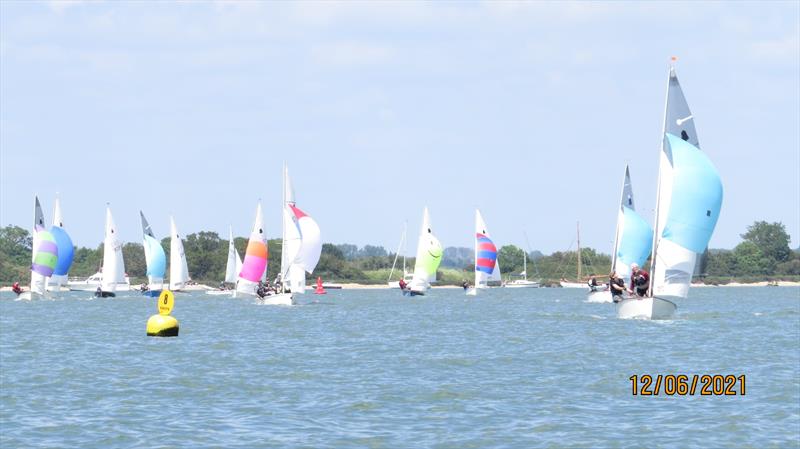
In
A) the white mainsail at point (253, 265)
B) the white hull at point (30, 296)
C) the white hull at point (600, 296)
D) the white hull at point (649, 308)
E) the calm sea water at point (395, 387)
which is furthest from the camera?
the white hull at point (30, 296)

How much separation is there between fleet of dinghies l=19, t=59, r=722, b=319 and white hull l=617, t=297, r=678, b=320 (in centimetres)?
5

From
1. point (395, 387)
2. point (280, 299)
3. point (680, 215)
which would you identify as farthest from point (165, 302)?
point (280, 299)

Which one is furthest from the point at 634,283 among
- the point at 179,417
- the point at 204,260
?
the point at 204,260

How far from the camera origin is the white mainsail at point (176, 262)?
128 m

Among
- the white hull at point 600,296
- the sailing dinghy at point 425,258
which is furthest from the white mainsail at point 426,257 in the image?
the white hull at point 600,296

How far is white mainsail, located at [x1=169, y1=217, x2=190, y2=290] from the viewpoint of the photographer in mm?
127875

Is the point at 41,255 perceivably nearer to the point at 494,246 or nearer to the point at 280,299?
the point at 280,299

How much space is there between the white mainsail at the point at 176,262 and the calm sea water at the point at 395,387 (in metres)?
67.2

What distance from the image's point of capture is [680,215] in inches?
2088

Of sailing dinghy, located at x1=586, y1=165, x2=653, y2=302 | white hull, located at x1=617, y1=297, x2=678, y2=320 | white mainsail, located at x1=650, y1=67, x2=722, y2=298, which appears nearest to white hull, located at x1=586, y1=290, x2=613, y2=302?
sailing dinghy, located at x1=586, y1=165, x2=653, y2=302

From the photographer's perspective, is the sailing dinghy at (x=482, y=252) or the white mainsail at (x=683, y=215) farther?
the sailing dinghy at (x=482, y=252)

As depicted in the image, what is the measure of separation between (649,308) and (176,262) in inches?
3280
